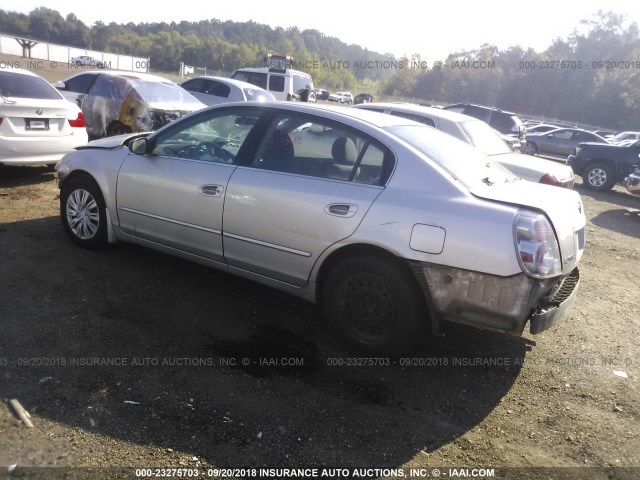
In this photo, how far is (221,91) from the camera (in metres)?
13.5

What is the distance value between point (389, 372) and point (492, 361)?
0.87 meters

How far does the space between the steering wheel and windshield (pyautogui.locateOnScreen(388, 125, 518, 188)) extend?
1327 mm

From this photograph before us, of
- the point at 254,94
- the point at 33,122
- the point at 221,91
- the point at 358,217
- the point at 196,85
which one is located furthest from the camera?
the point at 196,85

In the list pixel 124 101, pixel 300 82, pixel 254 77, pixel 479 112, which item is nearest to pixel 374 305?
pixel 124 101

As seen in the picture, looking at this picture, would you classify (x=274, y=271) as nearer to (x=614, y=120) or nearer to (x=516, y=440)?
(x=516, y=440)

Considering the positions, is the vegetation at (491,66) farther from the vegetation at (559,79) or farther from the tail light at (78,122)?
the tail light at (78,122)

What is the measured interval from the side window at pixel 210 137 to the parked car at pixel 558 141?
20.0 m

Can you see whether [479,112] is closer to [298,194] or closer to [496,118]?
[496,118]

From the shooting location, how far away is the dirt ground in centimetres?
264

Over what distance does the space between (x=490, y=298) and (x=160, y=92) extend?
8273 mm

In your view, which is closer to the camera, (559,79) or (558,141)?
(558,141)

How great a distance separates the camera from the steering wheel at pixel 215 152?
4.18 metres

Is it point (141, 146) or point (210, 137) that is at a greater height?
point (210, 137)

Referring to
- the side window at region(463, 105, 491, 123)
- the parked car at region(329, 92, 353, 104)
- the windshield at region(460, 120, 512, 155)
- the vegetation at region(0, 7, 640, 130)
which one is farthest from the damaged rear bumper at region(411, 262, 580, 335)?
the parked car at region(329, 92, 353, 104)
